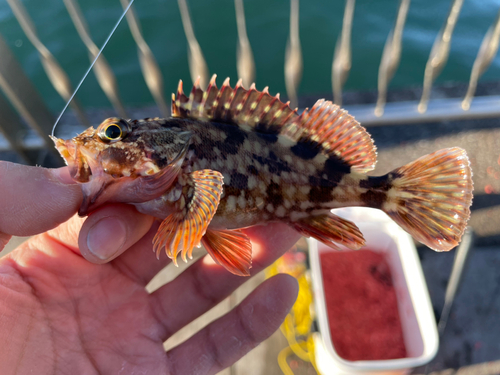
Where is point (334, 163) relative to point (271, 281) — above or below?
above

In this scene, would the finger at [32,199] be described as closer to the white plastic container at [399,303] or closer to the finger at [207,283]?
the finger at [207,283]

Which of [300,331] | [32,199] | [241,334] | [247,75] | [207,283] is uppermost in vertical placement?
[32,199]

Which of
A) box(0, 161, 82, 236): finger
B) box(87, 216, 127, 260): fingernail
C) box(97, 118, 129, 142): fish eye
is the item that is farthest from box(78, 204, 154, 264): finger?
box(97, 118, 129, 142): fish eye

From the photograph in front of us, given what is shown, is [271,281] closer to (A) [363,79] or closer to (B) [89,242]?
(B) [89,242]

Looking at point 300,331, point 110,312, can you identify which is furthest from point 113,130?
point 300,331

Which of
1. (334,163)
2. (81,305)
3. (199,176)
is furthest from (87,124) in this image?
(334,163)

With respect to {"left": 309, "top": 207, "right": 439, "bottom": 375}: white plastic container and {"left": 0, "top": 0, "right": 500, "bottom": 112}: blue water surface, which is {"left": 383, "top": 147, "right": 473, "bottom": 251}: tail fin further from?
{"left": 0, "top": 0, "right": 500, "bottom": 112}: blue water surface

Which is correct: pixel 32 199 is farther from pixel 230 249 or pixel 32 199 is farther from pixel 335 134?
pixel 335 134
